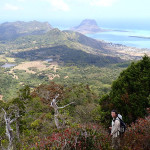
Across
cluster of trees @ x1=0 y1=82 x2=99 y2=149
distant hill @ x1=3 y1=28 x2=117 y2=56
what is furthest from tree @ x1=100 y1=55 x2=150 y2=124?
distant hill @ x1=3 y1=28 x2=117 y2=56

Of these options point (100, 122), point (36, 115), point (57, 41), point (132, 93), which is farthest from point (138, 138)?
point (57, 41)

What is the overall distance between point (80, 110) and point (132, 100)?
7660 millimetres

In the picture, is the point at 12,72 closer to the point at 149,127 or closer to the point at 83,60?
the point at 83,60

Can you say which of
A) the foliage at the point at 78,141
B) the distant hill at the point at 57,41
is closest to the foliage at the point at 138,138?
the foliage at the point at 78,141

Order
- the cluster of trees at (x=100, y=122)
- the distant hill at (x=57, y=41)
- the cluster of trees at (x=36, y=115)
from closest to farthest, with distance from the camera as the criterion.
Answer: the cluster of trees at (x=100, y=122)
the cluster of trees at (x=36, y=115)
the distant hill at (x=57, y=41)

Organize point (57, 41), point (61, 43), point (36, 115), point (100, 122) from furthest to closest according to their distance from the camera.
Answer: point (57, 41) → point (61, 43) → point (36, 115) → point (100, 122)

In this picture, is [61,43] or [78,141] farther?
[61,43]

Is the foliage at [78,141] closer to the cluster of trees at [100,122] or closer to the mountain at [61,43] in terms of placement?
the cluster of trees at [100,122]

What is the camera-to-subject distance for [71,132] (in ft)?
17.5

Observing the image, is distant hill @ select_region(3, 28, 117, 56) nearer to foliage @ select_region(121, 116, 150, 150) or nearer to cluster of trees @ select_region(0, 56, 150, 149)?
cluster of trees @ select_region(0, 56, 150, 149)

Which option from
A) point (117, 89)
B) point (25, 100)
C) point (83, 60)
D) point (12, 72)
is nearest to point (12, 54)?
point (12, 72)

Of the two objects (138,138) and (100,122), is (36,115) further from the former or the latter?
(138,138)

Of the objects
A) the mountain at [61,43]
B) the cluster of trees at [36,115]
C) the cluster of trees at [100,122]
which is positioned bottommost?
the mountain at [61,43]

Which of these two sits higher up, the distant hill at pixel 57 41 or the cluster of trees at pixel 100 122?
the cluster of trees at pixel 100 122
